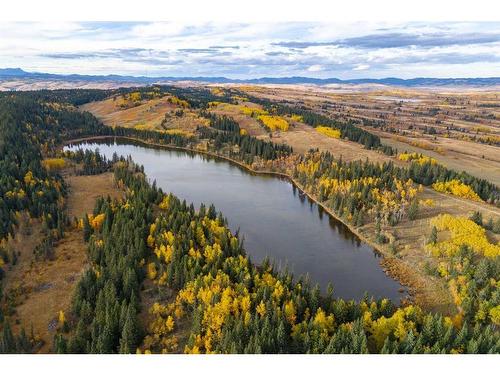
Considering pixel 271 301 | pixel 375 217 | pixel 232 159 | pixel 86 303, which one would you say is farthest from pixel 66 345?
pixel 232 159

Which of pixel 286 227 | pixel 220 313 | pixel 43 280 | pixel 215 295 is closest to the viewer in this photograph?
pixel 220 313

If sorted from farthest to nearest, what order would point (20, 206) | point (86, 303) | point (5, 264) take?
point (20, 206) → point (5, 264) → point (86, 303)

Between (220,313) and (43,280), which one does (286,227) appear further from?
(43,280)

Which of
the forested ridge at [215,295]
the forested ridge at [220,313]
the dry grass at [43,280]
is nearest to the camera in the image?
the forested ridge at [220,313]

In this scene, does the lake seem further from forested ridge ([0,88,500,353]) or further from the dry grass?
the dry grass

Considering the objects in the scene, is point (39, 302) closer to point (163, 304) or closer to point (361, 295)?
point (163, 304)

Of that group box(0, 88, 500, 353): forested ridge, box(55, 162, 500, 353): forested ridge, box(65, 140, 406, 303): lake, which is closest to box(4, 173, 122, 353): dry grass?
box(0, 88, 500, 353): forested ridge

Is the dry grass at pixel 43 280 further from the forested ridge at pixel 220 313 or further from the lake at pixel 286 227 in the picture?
the lake at pixel 286 227

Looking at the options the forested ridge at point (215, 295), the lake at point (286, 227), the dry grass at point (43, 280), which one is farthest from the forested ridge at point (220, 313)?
the lake at point (286, 227)

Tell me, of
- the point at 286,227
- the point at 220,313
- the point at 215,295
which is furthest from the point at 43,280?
the point at 286,227
